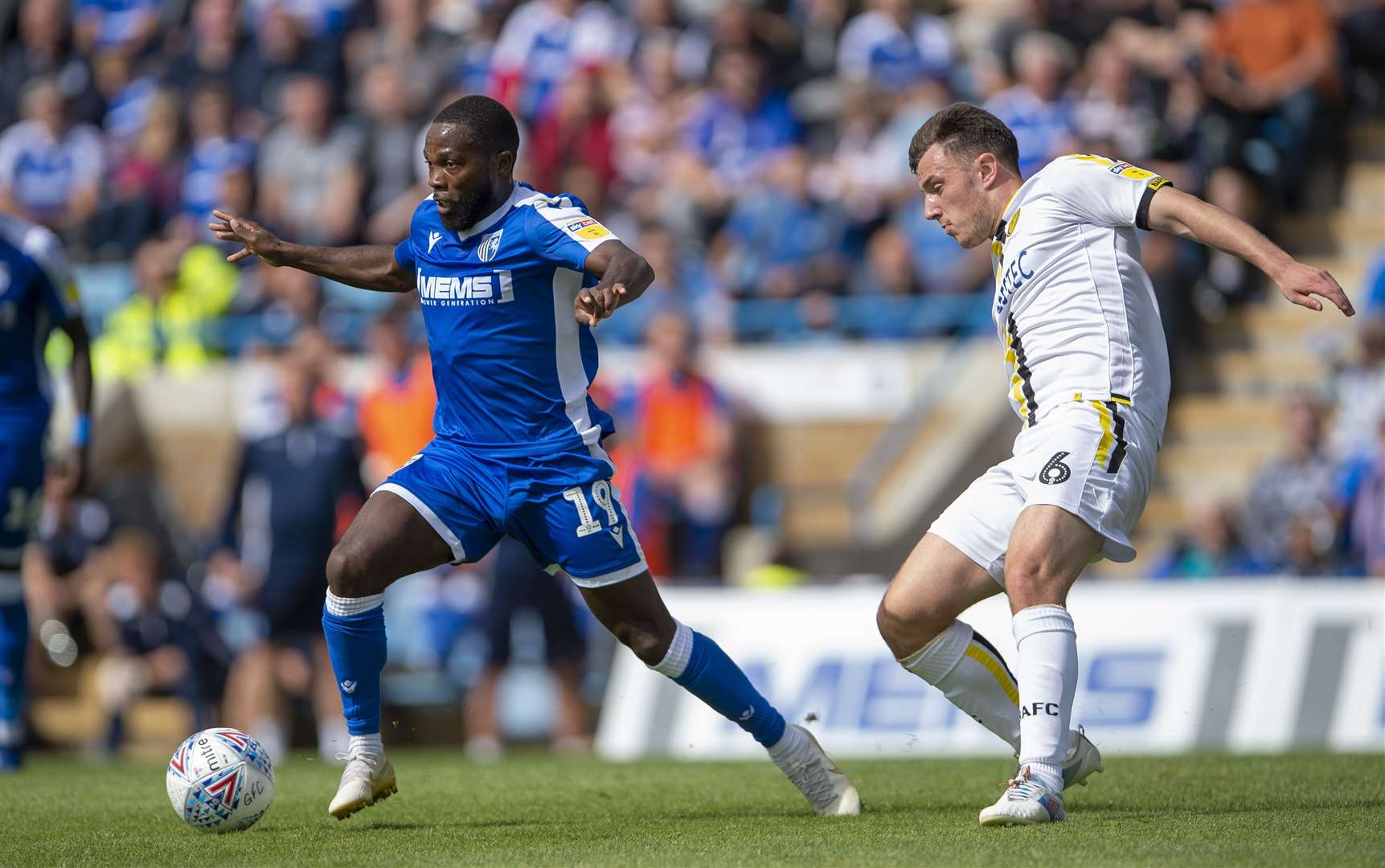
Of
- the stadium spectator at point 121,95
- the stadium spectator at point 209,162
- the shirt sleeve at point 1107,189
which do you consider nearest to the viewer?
the shirt sleeve at point 1107,189

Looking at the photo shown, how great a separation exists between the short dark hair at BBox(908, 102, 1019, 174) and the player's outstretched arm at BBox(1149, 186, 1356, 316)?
665mm

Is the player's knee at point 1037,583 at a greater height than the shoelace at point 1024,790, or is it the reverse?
the player's knee at point 1037,583

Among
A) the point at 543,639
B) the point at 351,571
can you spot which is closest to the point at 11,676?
the point at 351,571

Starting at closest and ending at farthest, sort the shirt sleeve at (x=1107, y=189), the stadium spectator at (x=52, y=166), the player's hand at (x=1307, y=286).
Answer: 1. the player's hand at (x=1307, y=286)
2. the shirt sleeve at (x=1107, y=189)
3. the stadium spectator at (x=52, y=166)

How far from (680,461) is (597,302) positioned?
8.71 meters

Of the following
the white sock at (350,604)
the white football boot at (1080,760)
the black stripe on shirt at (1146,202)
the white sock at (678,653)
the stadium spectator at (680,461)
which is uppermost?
the black stripe on shirt at (1146,202)

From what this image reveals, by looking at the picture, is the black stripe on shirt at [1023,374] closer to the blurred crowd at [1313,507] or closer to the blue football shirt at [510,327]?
the blue football shirt at [510,327]

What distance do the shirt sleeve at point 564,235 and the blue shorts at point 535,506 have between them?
0.75 m

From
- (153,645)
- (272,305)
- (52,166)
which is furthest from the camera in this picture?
(52,166)

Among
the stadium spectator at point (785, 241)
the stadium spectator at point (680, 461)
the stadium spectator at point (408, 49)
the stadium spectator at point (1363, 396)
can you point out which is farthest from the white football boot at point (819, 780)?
the stadium spectator at point (408, 49)

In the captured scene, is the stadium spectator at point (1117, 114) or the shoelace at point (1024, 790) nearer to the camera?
the shoelace at point (1024, 790)

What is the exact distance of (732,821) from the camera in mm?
7195

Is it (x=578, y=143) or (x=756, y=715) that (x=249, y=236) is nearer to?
(x=756, y=715)

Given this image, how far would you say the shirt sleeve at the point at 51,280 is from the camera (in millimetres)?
10312
